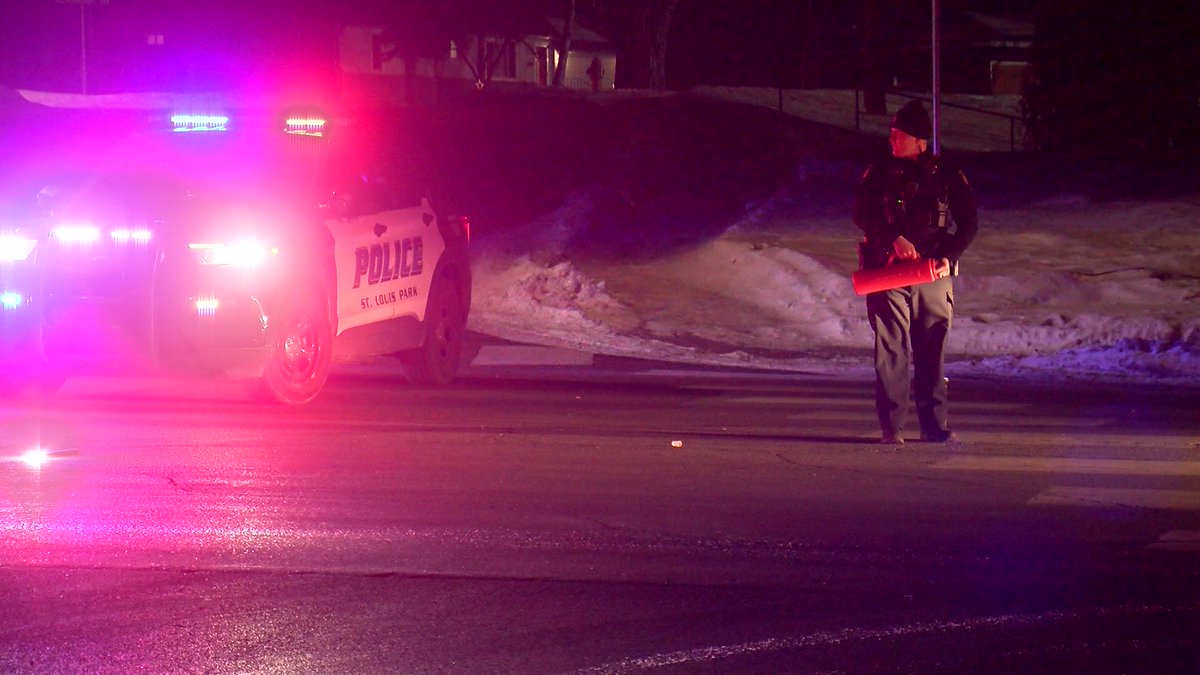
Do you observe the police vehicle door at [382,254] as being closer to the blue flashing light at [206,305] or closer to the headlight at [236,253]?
the headlight at [236,253]

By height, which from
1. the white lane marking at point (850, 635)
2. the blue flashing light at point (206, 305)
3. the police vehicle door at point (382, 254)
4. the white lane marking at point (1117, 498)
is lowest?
the white lane marking at point (850, 635)

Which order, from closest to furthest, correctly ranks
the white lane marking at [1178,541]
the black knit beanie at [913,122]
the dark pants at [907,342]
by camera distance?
the white lane marking at [1178,541] < the black knit beanie at [913,122] < the dark pants at [907,342]

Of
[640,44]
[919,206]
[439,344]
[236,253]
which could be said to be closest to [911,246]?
[919,206]

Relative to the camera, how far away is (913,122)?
10.1 metres

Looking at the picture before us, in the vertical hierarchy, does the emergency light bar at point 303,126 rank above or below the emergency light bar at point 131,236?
above

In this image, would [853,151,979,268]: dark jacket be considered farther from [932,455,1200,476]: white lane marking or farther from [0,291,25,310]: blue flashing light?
[0,291,25,310]: blue flashing light

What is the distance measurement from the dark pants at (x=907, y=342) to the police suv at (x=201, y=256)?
3.89 metres

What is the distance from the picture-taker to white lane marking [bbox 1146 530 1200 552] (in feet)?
24.3

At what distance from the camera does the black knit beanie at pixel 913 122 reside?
10.1 meters

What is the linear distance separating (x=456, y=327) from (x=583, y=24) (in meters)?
58.0

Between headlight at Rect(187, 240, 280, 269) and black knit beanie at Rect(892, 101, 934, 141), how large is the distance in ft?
13.4

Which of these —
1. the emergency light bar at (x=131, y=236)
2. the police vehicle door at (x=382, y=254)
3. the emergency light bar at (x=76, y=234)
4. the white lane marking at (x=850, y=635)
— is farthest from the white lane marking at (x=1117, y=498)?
the emergency light bar at (x=76, y=234)

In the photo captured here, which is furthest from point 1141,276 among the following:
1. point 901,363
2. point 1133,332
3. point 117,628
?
point 117,628

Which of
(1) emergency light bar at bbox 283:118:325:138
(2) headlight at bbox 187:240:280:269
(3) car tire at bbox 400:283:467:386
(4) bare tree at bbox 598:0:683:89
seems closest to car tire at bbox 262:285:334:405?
(2) headlight at bbox 187:240:280:269
